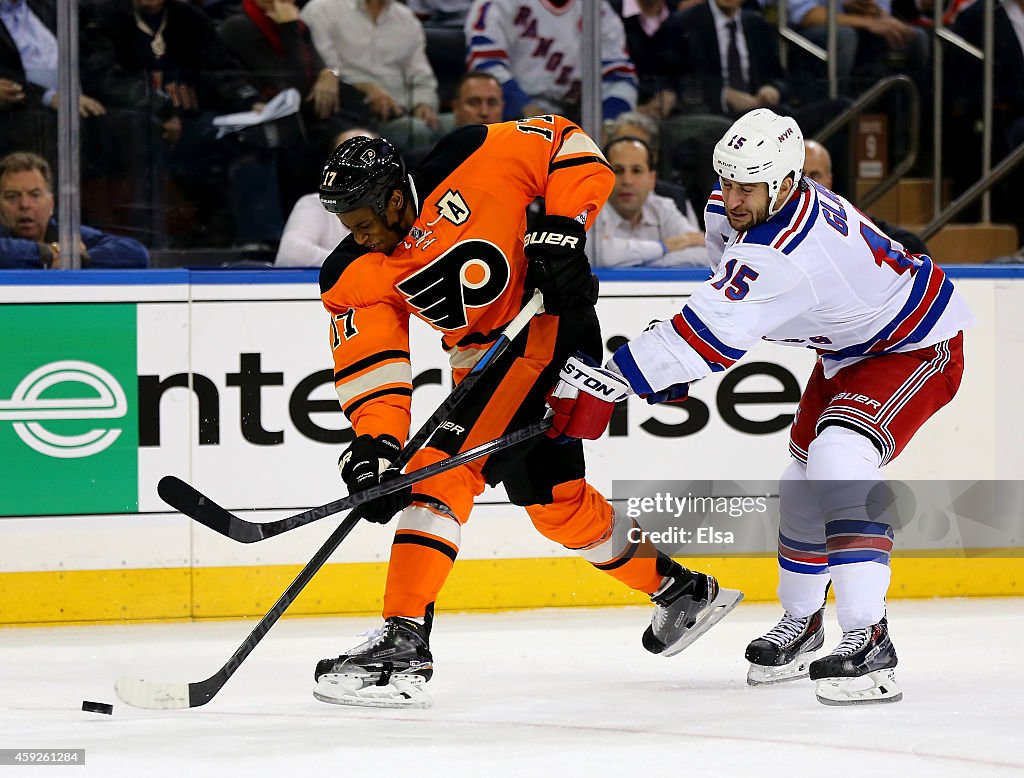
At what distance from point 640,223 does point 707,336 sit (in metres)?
1.59

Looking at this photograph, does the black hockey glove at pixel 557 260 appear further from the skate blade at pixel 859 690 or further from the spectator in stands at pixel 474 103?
the spectator in stands at pixel 474 103

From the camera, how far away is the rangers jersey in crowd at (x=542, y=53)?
4445mm

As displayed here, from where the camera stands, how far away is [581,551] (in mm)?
3373

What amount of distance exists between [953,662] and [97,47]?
8.91 feet

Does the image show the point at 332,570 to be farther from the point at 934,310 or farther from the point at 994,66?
the point at 994,66

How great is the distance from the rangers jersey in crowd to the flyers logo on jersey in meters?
1.38

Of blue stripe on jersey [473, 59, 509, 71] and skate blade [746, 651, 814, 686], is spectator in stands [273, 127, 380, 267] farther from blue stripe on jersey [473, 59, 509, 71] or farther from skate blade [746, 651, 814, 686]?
skate blade [746, 651, 814, 686]

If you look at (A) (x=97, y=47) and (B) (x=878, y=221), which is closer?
(A) (x=97, y=47)

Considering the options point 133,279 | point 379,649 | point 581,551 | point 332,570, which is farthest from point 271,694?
point 133,279

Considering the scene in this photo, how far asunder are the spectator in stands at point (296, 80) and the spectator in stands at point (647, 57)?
796 millimetres

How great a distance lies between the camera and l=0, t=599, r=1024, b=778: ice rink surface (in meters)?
2.54

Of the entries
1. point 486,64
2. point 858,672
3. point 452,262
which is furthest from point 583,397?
point 486,64

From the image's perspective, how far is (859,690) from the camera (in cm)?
298
